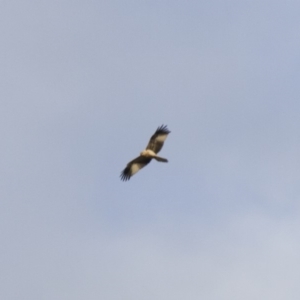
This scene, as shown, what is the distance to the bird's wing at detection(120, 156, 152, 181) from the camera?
56119 millimetres

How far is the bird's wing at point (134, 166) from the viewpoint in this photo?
2209 inches

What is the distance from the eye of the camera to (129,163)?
188 ft

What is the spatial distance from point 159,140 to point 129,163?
2.77 metres

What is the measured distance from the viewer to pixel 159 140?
55.6 m

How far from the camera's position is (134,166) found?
188 feet
